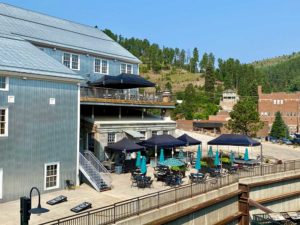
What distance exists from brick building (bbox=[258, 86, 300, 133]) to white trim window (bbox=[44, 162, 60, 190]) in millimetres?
82099

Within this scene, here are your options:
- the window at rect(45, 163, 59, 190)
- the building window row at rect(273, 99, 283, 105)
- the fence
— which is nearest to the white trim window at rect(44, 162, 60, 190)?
the window at rect(45, 163, 59, 190)

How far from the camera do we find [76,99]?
23.4 meters

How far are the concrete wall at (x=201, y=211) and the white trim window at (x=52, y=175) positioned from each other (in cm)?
816

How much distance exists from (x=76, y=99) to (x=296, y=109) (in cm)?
8502

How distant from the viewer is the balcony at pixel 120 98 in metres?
28.2

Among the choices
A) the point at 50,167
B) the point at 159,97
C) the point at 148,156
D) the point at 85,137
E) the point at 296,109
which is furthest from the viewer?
the point at 296,109

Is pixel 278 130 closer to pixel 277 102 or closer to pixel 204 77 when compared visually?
pixel 277 102

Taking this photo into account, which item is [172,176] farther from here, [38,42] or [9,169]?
[38,42]

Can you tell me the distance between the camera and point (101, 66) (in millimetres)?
34375

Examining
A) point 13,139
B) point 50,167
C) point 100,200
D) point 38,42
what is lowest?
point 100,200

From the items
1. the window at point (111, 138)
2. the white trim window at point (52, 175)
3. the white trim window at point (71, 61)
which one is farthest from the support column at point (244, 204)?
the white trim window at point (71, 61)

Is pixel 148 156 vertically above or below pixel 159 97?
below

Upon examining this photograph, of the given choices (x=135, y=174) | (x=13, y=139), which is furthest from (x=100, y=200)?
(x=13, y=139)

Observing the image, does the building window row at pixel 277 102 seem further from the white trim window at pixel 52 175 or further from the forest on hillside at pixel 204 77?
the white trim window at pixel 52 175
